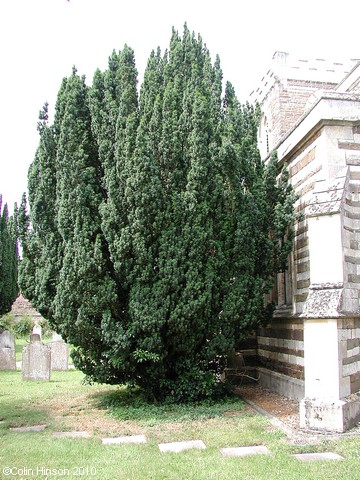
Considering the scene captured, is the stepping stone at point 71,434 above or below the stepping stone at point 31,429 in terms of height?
above

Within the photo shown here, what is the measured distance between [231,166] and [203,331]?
311cm

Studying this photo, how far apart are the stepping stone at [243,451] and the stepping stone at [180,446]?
1.16 ft

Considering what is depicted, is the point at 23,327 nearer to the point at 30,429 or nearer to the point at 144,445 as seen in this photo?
the point at 30,429

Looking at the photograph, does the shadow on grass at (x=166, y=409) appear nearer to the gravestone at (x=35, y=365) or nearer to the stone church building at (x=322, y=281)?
the stone church building at (x=322, y=281)

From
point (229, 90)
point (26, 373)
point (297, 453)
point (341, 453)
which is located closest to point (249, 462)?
point (297, 453)

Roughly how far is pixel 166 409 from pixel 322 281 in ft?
12.0

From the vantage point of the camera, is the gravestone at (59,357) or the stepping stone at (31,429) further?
the gravestone at (59,357)

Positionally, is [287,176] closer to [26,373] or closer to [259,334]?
[259,334]

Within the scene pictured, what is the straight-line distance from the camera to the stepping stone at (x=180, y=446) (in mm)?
6812

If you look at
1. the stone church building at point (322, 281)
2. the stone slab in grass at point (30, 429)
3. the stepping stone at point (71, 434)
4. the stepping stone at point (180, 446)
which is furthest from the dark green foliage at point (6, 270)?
the stepping stone at point (180, 446)

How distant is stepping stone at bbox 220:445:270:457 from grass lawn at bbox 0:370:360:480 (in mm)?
107

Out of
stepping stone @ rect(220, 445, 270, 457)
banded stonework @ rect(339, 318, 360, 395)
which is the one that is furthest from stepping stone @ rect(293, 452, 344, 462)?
banded stonework @ rect(339, 318, 360, 395)

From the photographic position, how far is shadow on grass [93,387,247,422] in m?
Answer: 8.73

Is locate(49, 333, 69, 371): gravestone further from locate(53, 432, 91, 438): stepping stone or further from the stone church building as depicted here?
locate(53, 432, 91, 438): stepping stone
